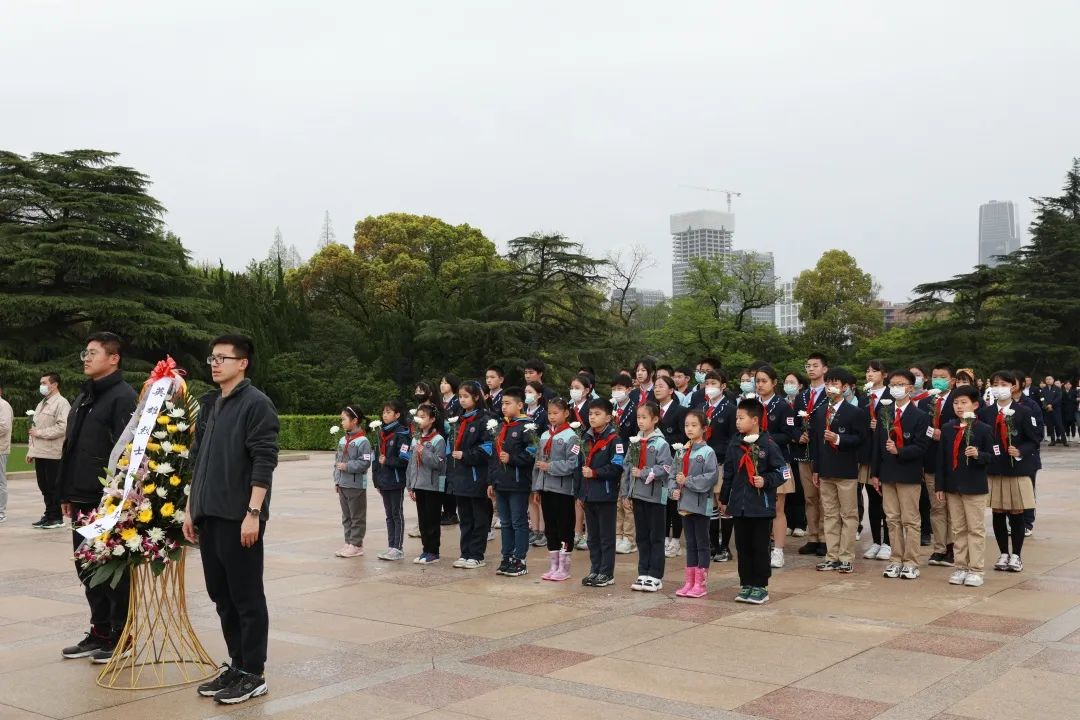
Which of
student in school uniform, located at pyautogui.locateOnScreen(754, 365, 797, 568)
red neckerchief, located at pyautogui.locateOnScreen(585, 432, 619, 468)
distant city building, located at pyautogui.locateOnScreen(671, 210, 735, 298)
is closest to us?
red neckerchief, located at pyautogui.locateOnScreen(585, 432, 619, 468)

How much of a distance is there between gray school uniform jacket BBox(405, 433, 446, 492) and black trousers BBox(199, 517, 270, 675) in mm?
4286

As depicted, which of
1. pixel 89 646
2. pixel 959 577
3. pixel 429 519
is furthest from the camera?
pixel 429 519

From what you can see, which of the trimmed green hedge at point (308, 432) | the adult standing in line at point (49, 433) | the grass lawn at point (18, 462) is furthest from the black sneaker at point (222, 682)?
the trimmed green hedge at point (308, 432)

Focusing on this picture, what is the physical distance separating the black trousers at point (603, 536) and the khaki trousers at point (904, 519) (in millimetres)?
2536

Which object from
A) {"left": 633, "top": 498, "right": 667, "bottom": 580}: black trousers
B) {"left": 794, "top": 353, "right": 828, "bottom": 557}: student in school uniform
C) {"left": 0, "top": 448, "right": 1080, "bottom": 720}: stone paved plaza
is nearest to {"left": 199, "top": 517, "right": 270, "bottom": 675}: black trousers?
{"left": 0, "top": 448, "right": 1080, "bottom": 720}: stone paved plaza

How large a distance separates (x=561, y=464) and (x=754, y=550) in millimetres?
1943

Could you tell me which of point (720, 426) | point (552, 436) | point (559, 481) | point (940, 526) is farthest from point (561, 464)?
point (940, 526)

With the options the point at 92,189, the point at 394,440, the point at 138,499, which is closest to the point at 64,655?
the point at 138,499

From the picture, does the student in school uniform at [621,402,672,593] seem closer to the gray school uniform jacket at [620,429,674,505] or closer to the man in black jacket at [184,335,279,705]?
the gray school uniform jacket at [620,429,674,505]

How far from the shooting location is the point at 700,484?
27.3ft

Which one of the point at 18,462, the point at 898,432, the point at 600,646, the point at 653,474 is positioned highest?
the point at 898,432

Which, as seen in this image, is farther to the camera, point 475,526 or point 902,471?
point 475,526

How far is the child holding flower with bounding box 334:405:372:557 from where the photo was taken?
34.0ft

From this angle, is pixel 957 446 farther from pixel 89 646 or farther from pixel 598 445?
pixel 89 646
